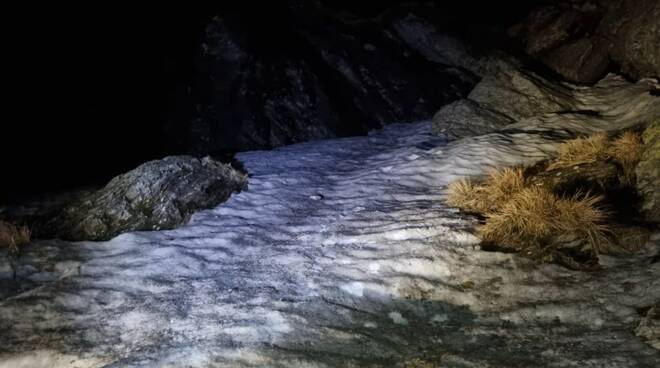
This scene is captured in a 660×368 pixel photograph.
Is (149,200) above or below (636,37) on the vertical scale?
below

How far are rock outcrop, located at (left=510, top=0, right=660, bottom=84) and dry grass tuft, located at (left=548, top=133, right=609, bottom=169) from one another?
5985mm

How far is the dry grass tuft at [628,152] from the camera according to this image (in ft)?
19.1

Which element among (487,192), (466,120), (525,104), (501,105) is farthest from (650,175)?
(501,105)

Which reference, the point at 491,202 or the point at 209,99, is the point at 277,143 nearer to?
the point at 209,99

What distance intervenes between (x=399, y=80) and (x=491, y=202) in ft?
28.8

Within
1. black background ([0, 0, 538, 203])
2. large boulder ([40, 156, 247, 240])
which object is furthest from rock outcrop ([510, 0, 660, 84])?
large boulder ([40, 156, 247, 240])

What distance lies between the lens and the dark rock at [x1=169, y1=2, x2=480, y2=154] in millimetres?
12625

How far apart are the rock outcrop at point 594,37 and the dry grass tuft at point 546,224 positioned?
28.8 feet

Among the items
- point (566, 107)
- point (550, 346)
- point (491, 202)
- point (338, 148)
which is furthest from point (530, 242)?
point (566, 107)

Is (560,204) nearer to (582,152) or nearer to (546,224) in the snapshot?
(546,224)

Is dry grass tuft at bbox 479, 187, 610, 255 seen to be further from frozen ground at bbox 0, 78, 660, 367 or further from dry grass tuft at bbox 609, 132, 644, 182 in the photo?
dry grass tuft at bbox 609, 132, 644, 182

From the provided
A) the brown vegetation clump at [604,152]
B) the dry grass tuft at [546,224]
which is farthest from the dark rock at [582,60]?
the dry grass tuft at [546,224]

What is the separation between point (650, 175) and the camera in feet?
17.5

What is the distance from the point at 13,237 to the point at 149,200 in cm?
180
